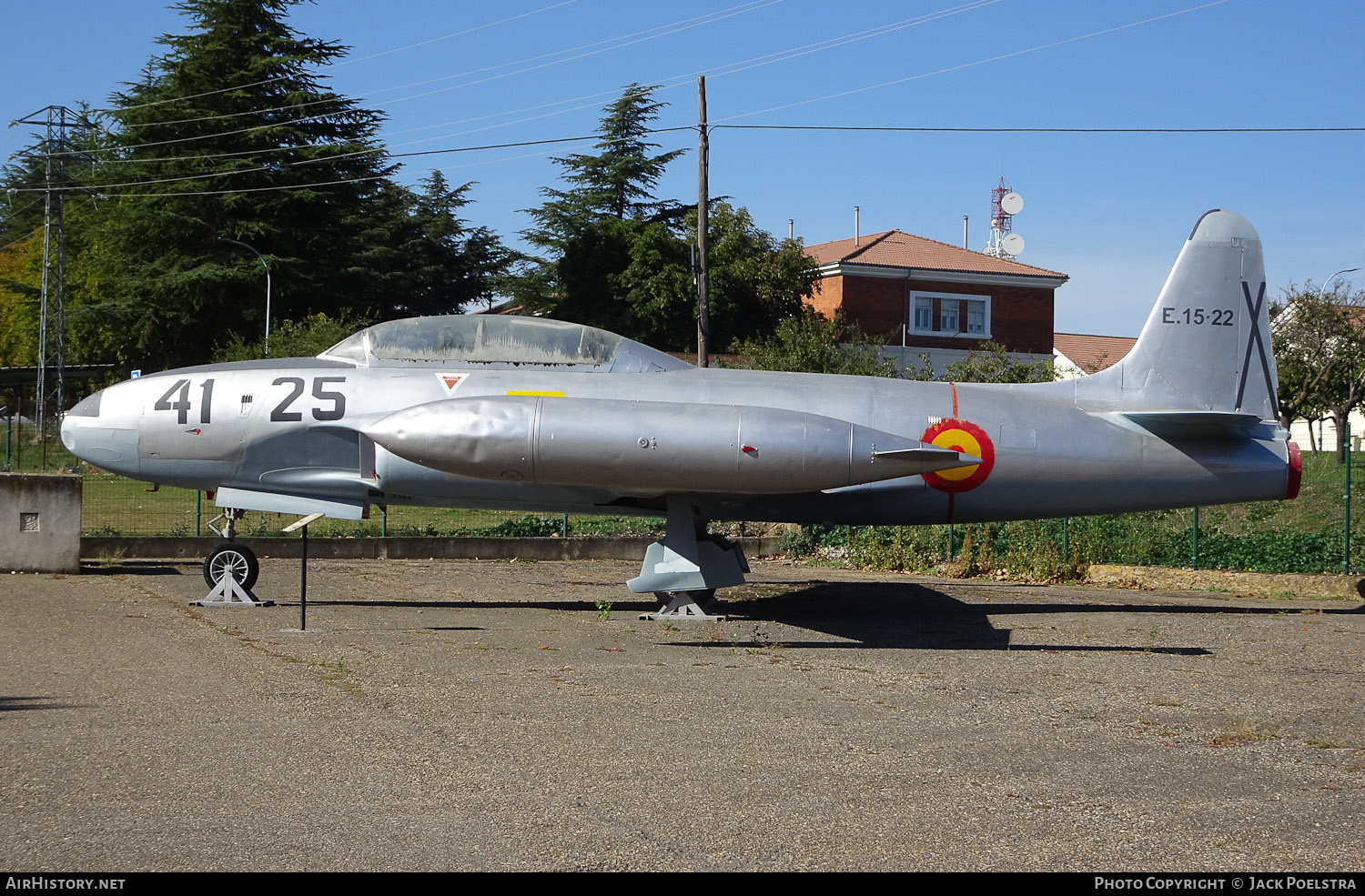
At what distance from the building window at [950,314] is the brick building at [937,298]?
0.14 feet

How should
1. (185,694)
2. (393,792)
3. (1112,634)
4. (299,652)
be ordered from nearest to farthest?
(393,792), (185,694), (299,652), (1112,634)

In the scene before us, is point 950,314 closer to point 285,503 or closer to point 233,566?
point 285,503

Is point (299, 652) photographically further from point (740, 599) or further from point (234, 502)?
point (740, 599)

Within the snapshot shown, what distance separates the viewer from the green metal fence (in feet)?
56.7

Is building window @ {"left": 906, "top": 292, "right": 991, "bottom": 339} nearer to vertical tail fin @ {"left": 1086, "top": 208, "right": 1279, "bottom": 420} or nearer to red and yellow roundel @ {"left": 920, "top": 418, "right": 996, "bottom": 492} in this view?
vertical tail fin @ {"left": 1086, "top": 208, "right": 1279, "bottom": 420}

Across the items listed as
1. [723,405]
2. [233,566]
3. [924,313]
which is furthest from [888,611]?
[924,313]

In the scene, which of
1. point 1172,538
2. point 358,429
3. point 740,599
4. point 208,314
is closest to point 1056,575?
point 1172,538

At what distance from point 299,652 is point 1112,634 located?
25.8 ft

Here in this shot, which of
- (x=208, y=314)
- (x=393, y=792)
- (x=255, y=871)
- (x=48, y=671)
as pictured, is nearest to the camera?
(x=255, y=871)

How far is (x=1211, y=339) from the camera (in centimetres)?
1352

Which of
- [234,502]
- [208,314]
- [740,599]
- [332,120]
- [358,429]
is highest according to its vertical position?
[332,120]

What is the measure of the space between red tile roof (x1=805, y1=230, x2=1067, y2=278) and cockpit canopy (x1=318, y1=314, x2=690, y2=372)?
4169 centimetres

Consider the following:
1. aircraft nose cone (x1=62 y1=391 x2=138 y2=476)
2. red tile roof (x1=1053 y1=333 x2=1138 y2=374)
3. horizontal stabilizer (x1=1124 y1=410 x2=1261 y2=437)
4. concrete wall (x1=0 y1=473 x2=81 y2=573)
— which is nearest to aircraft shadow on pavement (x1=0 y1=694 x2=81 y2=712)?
aircraft nose cone (x1=62 y1=391 x2=138 y2=476)

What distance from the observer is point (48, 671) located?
8781 mm
